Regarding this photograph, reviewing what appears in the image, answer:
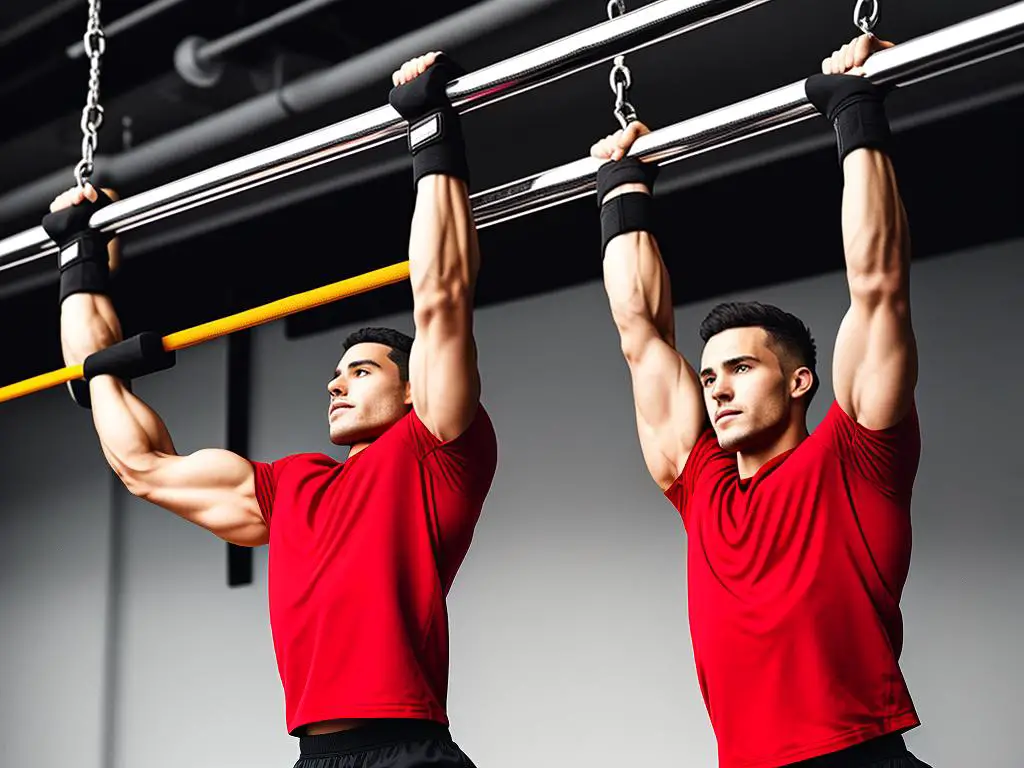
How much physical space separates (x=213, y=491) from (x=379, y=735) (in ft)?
2.44

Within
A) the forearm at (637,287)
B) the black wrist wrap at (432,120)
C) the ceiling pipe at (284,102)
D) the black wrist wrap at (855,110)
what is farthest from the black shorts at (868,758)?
the ceiling pipe at (284,102)

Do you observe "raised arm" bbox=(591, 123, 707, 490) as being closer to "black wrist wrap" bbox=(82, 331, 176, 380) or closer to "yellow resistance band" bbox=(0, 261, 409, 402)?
Result: "yellow resistance band" bbox=(0, 261, 409, 402)

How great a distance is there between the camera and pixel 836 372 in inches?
91.4

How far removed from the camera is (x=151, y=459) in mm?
3023

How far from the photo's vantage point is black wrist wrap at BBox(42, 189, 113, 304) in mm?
3053

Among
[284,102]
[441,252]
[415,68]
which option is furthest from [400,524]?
[284,102]

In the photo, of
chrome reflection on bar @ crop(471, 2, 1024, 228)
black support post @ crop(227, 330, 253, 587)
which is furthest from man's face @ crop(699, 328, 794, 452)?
black support post @ crop(227, 330, 253, 587)

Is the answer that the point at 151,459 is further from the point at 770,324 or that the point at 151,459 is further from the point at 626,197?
the point at 770,324

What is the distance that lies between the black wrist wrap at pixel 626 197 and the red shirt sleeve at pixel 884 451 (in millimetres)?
557

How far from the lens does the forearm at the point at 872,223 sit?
7.19ft

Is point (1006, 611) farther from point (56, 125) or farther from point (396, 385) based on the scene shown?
point (56, 125)

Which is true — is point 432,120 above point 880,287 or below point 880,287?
above

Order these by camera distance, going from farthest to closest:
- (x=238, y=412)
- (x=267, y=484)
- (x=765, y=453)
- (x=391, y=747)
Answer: (x=238, y=412), (x=267, y=484), (x=765, y=453), (x=391, y=747)

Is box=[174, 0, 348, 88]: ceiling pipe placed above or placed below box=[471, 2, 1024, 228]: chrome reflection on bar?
above
